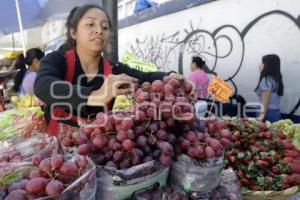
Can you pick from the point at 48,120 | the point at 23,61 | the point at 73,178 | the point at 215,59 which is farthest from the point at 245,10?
the point at 73,178

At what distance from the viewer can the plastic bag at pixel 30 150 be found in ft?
4.06

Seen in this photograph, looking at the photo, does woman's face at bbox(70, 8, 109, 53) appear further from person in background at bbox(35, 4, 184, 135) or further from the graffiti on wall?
the graffiti on wall

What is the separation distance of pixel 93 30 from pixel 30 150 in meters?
0.83

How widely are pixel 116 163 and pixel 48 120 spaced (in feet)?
3.47

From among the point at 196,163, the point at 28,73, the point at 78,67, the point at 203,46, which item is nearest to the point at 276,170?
the point at 196,163

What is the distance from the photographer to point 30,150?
133 cm

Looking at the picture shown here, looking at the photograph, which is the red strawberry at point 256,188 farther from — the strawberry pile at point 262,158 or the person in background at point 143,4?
the person in background at point 143,4

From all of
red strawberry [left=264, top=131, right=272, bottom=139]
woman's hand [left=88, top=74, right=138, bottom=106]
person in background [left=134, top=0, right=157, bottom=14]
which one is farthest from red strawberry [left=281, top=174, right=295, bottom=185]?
person in background [left=134, top=0, right=157, bottom=14]

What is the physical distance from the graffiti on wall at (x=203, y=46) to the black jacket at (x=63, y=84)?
3.23 meters

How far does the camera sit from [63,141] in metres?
1.30

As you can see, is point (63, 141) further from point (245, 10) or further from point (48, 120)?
point (245, 10)

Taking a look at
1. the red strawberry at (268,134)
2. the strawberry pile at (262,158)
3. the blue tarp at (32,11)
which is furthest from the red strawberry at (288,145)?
the blue tarp at (32,11)

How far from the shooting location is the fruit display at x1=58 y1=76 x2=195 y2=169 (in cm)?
113

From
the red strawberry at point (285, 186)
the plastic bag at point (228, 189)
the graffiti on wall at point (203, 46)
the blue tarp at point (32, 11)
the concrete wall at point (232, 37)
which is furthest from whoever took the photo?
the blue tarp at point (32, 11)
